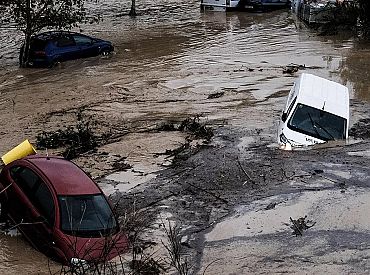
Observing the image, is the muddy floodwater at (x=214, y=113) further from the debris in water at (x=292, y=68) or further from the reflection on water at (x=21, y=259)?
the debris in water at (x=292, y=68)

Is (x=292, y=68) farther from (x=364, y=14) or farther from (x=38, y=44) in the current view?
(x=38, y=44)

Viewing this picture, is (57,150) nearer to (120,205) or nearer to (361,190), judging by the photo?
(120,205)

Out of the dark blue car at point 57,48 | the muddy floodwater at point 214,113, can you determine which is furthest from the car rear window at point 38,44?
the muddy floodwater at point 214,113

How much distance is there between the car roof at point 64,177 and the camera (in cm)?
1010

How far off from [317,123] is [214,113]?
172 inches

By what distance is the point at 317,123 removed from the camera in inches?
571

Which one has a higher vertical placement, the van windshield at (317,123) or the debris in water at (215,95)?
the van windshield at (317,123)

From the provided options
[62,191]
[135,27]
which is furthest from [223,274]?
[135,27]

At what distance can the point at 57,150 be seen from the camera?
49.9 feet

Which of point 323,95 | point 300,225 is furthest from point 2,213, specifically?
point 323,95

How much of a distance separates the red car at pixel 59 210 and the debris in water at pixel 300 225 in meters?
2.80

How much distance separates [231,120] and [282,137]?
3271mm

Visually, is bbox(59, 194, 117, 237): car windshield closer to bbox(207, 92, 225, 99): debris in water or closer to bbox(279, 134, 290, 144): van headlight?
bbox(279, 134, 290, 144): van headlight

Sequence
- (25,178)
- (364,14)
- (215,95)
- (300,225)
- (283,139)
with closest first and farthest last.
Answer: (25,178), (300,225), (283,139), (215,95), (364,14)
